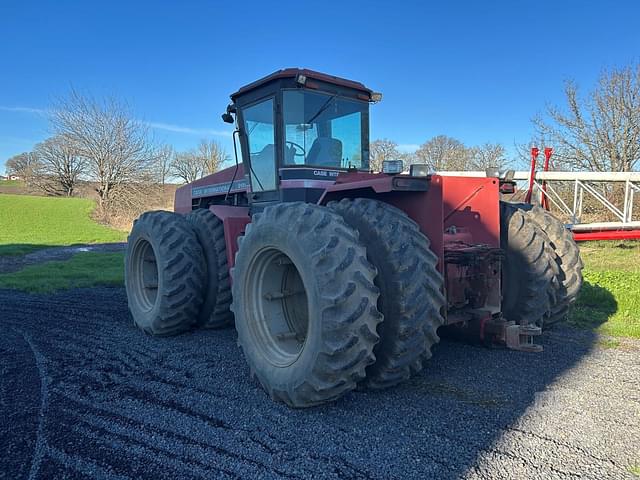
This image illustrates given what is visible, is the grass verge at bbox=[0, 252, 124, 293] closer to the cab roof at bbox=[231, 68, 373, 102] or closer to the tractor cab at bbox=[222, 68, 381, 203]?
the tractor cab at bbox=[222, 68, 381, 203]

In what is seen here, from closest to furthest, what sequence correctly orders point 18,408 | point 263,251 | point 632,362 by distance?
point 18,408 → point 263,251 → point 632,362

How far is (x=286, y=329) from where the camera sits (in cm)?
406

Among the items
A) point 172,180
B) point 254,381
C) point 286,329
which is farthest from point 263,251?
point 172,180

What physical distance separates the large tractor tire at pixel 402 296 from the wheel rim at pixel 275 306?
2.48ft

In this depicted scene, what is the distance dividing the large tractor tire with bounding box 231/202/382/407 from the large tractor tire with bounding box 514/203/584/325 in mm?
2512

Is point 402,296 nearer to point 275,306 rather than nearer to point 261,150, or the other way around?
point 275,306

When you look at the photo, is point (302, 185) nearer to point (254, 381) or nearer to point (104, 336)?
point (254, 381)

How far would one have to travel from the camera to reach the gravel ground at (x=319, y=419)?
269cm

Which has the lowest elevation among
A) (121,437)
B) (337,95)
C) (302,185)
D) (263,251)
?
(121,437)

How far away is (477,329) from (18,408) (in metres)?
3.66

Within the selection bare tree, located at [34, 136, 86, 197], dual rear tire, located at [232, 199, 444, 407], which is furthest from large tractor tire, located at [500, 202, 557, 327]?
bare tree, located at [34, 136, 86, 197]

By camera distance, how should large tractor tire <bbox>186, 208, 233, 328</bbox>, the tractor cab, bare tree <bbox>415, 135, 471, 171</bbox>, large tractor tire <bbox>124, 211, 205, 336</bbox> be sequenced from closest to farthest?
1. the tractor cab
2. large tractor tire <bbox>124, 211, 205, 336</bbox>
3. large tractor tire <bbox>186, 208, 233, 328</bbox>
4. bare tree <bbox>415, 135, 471, 171</bbox>

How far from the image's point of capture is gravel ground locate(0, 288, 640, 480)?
2689 mm

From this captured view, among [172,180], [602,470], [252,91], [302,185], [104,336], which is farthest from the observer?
[172,180]
